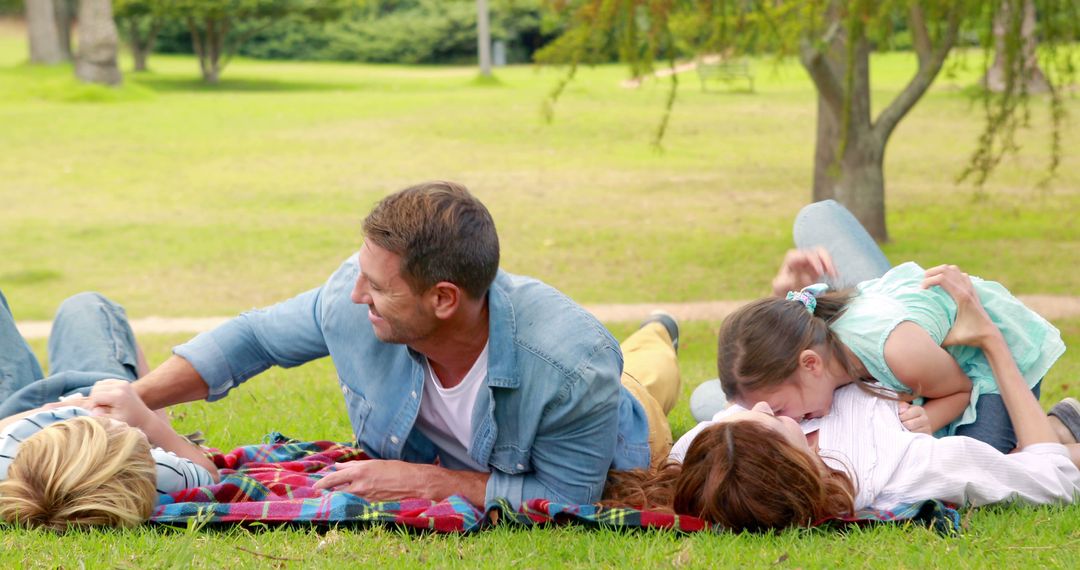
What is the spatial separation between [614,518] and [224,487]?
1.31 m

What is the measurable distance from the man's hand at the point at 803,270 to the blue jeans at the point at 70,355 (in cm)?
264

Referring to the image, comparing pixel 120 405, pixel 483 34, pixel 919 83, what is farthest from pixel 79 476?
pixel 483 34

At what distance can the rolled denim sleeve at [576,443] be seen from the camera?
3777 millimetres

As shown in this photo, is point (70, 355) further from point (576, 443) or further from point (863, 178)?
point (863, 178)

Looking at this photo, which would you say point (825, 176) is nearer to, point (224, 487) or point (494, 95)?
point (224, 487)

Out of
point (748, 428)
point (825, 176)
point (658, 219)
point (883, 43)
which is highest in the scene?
point (883, 43)

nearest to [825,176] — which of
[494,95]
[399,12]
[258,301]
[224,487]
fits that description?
[258,301]

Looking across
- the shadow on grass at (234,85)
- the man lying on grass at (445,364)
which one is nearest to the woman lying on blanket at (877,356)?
the man lying on grass at (445,364)

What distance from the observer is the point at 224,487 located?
4.09 m

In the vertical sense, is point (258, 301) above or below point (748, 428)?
below

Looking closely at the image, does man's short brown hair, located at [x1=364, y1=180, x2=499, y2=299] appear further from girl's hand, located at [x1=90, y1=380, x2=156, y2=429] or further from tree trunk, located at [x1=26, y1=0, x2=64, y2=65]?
tree trunk, located at [x1=26, y1=0, x2=64, y2=65]

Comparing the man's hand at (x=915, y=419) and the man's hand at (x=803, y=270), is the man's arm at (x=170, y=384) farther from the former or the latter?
the man's hand at (x=915, y=419)

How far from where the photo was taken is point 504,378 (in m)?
3.79

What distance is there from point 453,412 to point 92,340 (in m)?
1.70
